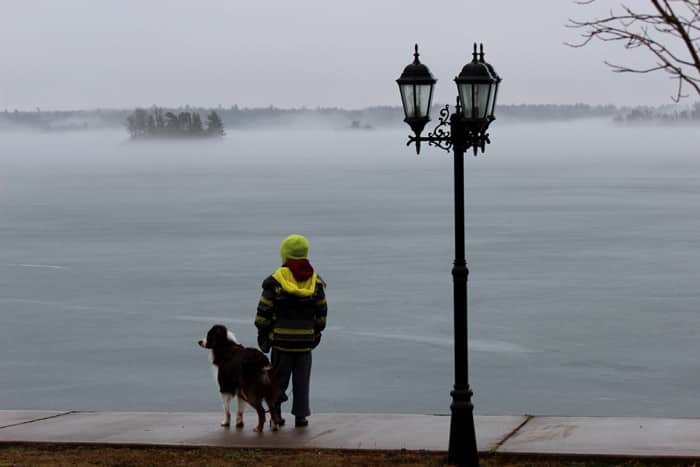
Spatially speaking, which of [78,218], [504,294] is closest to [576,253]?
[504,294]

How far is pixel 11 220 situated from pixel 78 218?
3.24 metres

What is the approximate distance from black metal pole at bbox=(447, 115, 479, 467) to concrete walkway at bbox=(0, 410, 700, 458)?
58 cm

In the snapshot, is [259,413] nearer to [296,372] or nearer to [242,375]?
[242,375]

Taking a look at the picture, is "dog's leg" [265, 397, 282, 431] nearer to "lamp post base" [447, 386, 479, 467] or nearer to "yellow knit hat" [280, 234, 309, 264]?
"yellow knit hat" [280, 234, 309, 264]

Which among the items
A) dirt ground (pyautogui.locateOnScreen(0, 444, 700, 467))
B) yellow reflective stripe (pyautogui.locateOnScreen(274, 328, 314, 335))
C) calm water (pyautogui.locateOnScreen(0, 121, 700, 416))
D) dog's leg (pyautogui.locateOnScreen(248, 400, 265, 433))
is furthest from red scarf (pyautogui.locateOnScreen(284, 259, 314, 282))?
calm water (pyautogui.locateOnScreen(0, 121, 700, 416))

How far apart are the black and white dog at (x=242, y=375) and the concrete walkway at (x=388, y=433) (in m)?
0.22

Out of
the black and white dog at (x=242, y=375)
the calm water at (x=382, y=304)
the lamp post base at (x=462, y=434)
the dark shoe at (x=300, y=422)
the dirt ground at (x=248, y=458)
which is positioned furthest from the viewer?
the calm water at (x=382, y=304)

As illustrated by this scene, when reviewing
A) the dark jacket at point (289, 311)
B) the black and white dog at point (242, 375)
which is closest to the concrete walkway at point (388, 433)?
the black and white dog at point (242, 375)

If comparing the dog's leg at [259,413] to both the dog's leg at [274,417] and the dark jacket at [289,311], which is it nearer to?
the dog's leg at [274,417]

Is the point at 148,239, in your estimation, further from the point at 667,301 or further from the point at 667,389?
the point at 667,389

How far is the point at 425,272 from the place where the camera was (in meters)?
37.4

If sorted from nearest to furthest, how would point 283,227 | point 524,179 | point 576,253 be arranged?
1. point 576,253
2. point 283,227
3. point 524,179

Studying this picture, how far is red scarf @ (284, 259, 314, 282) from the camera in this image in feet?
37.2

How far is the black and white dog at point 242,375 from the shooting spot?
11492 millimetres
